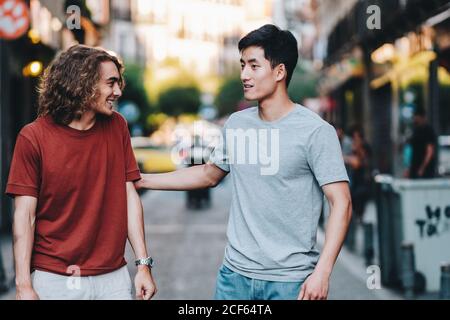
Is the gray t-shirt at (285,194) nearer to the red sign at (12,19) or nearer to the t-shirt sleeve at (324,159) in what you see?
the t-shirt sleeve at (324,159)

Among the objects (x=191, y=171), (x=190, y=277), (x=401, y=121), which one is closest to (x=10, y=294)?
(x=190, y=277)

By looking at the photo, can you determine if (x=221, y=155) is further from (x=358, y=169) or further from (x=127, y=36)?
(x=127, y=36)

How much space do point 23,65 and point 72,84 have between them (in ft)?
44.0

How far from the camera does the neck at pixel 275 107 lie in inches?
147

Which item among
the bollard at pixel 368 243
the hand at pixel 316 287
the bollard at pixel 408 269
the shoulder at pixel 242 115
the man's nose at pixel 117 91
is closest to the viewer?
the hand at pixel 316 287

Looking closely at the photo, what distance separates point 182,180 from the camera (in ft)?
13.7

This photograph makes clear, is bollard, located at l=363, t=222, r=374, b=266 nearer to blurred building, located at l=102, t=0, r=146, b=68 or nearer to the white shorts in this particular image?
the white shorts

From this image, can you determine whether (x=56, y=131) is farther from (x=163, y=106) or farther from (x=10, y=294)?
(x=163, y=106)

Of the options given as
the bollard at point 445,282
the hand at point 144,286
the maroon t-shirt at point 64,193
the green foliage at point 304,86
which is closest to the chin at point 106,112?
the maroon t-shirt at point 64,193

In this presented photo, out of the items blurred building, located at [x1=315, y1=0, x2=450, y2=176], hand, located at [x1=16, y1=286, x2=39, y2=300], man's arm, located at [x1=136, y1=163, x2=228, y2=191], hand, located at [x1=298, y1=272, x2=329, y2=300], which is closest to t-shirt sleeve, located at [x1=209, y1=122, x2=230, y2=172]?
man's arm, located at [x1=136, y1=163, x2=228, y2=191]

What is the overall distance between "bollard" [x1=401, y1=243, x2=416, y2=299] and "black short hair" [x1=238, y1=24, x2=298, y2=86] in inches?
203

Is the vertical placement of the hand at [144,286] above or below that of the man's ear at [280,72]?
below

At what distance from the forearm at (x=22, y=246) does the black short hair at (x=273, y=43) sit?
1.09 m

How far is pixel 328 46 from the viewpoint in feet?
125
